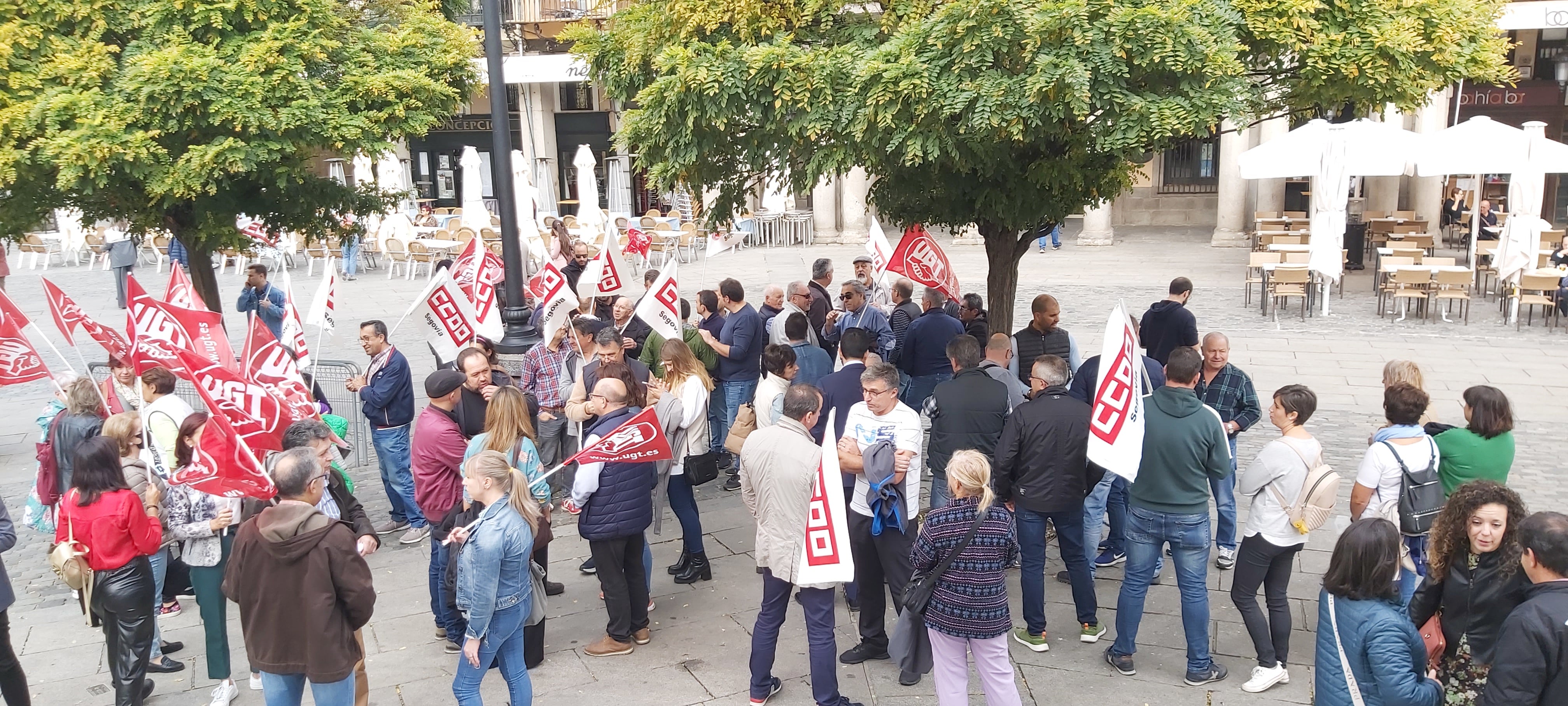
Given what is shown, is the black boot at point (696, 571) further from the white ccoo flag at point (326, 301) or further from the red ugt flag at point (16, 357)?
the red ugt flag at point (16, 357)

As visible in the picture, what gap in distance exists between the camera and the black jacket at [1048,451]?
592 cm

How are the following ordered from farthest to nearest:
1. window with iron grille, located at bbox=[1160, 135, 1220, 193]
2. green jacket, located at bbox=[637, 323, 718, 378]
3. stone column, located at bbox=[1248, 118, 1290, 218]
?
window with iron grille, located at bbox=[1160, 135, 1220, 193], stone column, located at bbox=[1248, 118, 1290, 218], green jacket, located at bbox=[637, 323, 718, 378]

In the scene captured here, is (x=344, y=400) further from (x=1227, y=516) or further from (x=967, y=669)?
(x=1227, y=516)

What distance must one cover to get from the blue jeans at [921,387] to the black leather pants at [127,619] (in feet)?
17.8

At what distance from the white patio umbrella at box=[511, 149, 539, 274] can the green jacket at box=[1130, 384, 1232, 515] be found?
52.8 ft

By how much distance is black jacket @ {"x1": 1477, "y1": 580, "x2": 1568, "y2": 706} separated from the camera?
350 centimetres

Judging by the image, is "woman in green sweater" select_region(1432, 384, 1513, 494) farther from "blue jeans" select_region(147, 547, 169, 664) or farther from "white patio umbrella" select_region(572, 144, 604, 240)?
"white patio umbrella" select_region(572, 144, 604, 240)

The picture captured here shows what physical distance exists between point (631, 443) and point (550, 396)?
2536 millimetres

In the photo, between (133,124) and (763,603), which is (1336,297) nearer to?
(763,603)

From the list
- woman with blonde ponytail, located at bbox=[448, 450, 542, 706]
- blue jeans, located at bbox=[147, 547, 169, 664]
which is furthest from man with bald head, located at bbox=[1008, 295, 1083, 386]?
blue jeans, located at bbox=[147, 547, 169, 664]

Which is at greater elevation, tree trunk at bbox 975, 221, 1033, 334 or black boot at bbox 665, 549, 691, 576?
tree trunk at bbox 975, 221, 1033, 334

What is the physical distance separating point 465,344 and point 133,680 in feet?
11.9

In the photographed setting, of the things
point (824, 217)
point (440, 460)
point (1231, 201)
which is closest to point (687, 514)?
point (440, 460)

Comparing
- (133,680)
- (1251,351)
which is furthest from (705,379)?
(1251,351)
